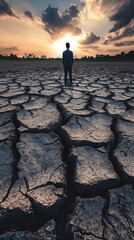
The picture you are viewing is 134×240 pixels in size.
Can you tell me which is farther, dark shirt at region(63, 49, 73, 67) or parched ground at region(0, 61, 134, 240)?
dark shirt at region(63, 49, 73, 67)

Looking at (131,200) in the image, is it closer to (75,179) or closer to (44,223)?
(75,179)

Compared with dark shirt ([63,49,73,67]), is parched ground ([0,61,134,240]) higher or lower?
lower

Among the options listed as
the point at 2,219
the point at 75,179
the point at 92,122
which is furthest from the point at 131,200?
the point at 92,122

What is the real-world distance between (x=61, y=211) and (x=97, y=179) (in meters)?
0.28

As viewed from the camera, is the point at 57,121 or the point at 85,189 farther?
the point at 57,121

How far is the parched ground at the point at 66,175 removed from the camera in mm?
838

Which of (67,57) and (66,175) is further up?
(67,57)

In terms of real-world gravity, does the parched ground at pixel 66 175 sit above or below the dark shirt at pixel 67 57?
below

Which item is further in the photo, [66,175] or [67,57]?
[67,57]

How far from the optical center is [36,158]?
128 centimetres

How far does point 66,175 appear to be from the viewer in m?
1.13

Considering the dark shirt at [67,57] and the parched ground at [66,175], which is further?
the dark shirt at [67,57]

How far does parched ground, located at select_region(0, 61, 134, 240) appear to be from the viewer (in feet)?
2.75

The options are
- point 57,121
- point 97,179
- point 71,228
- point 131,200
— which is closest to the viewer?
point 71,228
